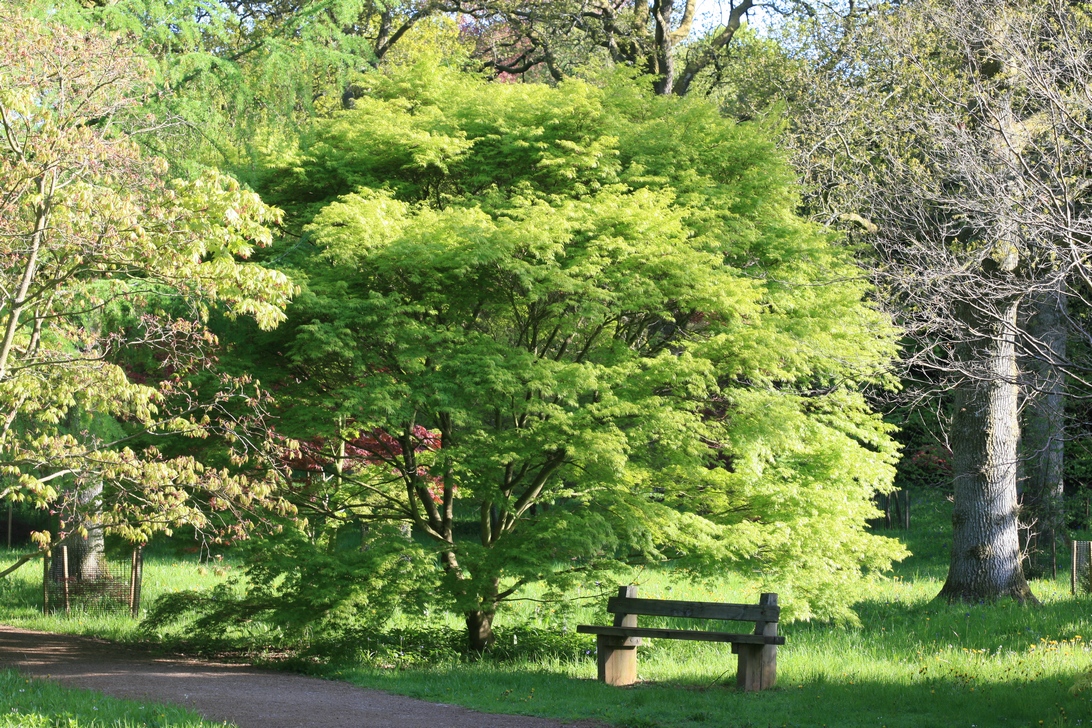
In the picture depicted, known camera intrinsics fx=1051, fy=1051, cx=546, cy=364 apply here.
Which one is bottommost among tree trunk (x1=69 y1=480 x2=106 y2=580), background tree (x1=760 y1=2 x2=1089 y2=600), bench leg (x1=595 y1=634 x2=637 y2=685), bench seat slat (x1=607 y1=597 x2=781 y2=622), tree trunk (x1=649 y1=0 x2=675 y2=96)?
bench leg (x1=595 y1=634 x2=637 y2=685)

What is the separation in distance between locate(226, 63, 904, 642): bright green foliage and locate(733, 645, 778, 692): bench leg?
148 centimetres

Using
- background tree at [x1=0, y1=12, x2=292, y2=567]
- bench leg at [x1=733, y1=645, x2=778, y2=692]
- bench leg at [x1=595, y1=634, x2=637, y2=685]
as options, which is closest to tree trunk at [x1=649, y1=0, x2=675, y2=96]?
bench leg at [x1=595, y1=634, x2=637, y2=685]

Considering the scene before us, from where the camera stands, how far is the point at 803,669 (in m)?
10.9

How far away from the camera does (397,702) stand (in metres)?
9.83

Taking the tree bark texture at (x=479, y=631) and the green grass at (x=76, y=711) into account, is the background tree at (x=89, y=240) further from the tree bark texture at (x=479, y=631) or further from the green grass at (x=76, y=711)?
the tree bark texture at (x=479, y=631)

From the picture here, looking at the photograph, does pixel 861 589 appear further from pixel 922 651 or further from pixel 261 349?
pixel 261 349

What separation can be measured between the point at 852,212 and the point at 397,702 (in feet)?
31.6

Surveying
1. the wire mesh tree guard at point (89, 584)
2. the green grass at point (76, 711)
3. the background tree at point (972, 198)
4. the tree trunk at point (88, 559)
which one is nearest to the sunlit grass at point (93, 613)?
the wire mesh tree guard at point (89, 584)

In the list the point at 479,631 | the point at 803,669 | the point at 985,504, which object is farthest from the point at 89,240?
the point at 985,504

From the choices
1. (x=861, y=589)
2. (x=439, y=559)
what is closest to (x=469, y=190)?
(x=439, y=559)

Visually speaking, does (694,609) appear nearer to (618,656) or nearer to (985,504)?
(618,656)

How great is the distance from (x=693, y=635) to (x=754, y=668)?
2.12 feet

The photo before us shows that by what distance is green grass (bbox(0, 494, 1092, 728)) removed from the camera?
8.63 meters

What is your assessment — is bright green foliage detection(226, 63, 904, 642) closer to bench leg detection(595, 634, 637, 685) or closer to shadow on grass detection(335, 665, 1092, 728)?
bench leg detection(595, 634, 637, 685)
